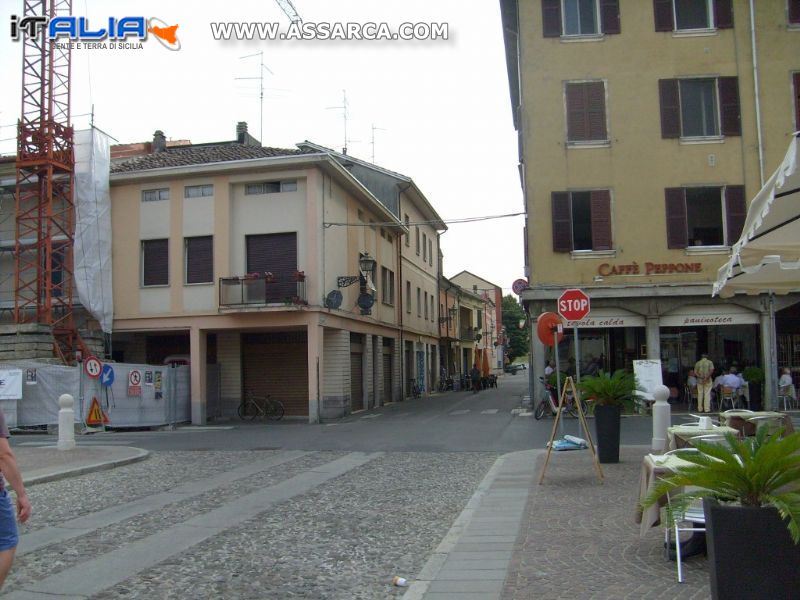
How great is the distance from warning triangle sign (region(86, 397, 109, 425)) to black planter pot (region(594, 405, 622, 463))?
594 inches

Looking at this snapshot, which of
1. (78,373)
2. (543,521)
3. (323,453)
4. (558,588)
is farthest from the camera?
(78,373)

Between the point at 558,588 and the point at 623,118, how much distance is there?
20.4m

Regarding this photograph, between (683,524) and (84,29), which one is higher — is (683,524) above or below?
below

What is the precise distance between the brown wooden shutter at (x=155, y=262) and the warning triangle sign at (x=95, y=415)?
17.8ft

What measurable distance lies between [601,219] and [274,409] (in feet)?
40.3

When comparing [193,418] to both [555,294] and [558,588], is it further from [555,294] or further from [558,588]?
[558,588]

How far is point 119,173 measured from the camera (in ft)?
85.5

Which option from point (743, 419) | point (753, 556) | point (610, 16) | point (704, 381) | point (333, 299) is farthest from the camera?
point (333, 299)

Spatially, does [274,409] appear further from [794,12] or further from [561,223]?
[794,12]

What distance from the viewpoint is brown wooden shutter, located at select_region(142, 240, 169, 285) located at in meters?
25.8

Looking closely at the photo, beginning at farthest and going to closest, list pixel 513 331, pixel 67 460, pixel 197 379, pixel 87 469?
1. pixel 513 331
2. pixel 197 379
3. pixel 67 460
4. pixel 87 469

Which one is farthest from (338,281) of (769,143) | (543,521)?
(543,521)

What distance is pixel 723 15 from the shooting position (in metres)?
23.4

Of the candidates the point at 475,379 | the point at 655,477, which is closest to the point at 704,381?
the point at 655,477
